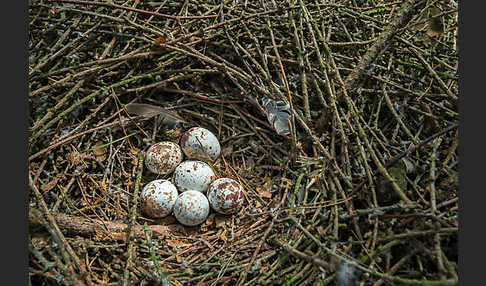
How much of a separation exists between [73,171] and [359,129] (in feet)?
5.15

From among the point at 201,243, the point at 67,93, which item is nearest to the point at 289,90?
the point at 201,243

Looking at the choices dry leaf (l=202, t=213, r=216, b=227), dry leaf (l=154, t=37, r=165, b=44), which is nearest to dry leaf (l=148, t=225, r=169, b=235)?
dry leaf (l=202, t=213, r=216, b=227)

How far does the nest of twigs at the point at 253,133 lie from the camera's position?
1.52m

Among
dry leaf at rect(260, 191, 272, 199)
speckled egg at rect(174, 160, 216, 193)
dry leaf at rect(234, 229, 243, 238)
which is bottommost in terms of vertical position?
dry leaf at rect(234, 229, 243, 238)

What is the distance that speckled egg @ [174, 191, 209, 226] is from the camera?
74.8 inches

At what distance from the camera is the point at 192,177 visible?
203cm

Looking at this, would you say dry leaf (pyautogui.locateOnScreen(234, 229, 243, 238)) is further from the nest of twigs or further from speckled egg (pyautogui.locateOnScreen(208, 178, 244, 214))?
speckled egg (pyautogui.locateOnScreen(208, 178, 244, 214))

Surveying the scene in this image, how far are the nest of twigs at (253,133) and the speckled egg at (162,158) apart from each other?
0.39ft

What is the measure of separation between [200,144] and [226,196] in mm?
374

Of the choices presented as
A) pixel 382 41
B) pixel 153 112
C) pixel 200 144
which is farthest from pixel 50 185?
pixel 382 41

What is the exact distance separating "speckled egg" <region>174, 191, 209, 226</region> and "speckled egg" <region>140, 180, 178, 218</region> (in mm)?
46

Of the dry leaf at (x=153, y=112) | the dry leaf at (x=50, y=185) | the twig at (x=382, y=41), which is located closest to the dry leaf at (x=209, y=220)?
the dry leaf at (x=153, y=112)

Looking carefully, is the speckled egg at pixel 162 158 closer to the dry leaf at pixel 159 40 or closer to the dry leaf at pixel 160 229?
the dry leaf at pixel 160 229

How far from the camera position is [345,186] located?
5.72ft
